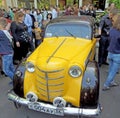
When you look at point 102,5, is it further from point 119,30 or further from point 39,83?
point 39,83

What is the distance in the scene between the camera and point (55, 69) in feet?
10.9

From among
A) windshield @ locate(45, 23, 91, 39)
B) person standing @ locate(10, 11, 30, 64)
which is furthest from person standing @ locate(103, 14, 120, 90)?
person standing @ locate(10, 11, 30, 64)

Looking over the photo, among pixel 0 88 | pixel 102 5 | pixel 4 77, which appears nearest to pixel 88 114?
pixel 0 88

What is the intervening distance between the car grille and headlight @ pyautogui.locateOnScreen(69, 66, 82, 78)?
0.54ft

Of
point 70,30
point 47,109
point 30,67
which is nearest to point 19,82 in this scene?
point 30,67

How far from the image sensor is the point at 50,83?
3400 millimetres

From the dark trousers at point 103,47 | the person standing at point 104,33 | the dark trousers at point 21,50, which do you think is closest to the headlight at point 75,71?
the person standing at point 104,33

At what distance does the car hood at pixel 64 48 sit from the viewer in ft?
12.1

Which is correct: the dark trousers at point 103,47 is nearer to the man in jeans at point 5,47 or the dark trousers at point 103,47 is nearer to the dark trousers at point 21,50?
the dark trousers at point 21,50

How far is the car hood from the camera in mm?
3703

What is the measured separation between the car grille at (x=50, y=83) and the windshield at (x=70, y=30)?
165cm

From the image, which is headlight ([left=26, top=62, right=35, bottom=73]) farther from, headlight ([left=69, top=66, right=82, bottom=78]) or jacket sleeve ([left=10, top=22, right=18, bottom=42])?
jacket sleeve ([left=10, top=22, right=18, bottom=42])

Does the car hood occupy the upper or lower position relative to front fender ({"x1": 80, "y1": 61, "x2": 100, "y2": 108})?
upper

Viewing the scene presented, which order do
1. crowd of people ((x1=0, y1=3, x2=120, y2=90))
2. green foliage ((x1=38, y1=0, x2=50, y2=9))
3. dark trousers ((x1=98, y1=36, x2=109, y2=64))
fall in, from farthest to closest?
green foliage ((x1=38, y1=0, x2=50, y2=9)), dark trousers ((x1=98, y1=36, x2=109, y2=64)), crowd of people ((x1=0, y1=3, x2=120, y2=90))
